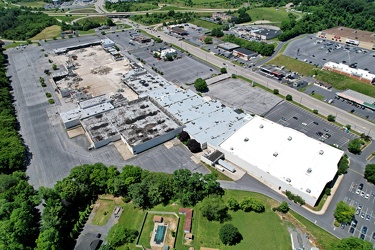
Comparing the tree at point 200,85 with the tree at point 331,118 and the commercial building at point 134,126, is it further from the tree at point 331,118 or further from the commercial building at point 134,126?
the tree at point 331,118

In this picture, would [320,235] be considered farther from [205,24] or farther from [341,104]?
[205,24]

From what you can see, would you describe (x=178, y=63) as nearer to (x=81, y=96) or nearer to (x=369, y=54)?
(x=81, y=96)

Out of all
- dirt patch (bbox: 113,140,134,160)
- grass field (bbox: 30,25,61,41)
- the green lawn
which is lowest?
grass field (bbox: 30,25,61,41)

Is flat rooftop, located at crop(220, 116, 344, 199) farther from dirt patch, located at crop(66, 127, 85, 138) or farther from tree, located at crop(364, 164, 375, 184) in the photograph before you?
dirt patch, located at crop(66, 127, 85, 138)

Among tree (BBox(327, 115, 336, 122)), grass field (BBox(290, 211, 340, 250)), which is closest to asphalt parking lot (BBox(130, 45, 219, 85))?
tree (BBox(327, 115, 336, 122))

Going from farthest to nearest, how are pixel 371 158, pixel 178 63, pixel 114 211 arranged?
1. pixel 178 63
2. pixel 371 158
3. pixel 114 211

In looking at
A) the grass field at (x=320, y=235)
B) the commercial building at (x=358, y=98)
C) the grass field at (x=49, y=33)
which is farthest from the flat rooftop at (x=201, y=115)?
the grass field at (x=49, y=33)

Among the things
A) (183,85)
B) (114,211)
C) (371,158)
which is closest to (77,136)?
(114,211)
